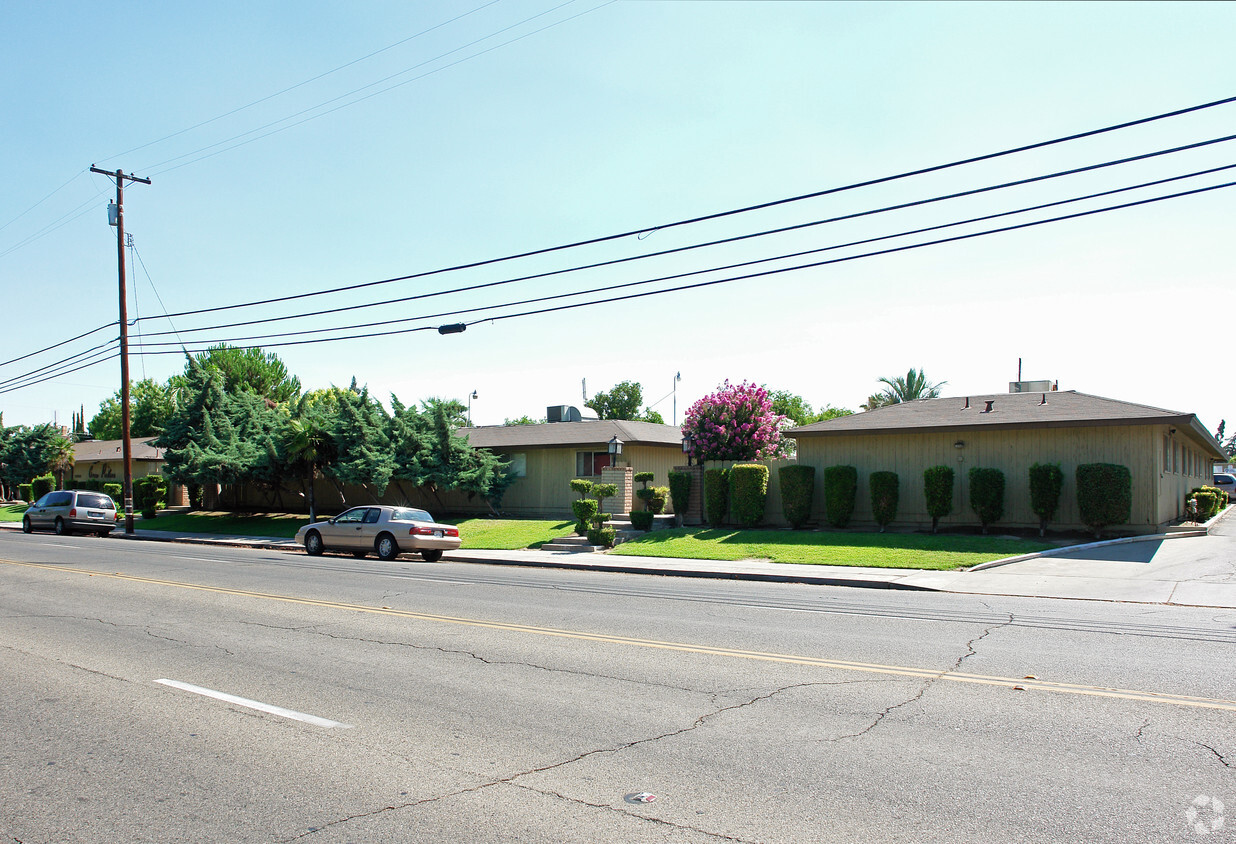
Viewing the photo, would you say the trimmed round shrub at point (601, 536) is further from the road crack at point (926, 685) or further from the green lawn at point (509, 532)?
the road crack at point (926, 685)

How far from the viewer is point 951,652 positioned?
8.63m

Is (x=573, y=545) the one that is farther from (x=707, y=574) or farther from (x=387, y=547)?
(x=707, y=574)

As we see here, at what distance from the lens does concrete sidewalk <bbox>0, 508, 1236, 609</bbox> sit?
1402 centimetres

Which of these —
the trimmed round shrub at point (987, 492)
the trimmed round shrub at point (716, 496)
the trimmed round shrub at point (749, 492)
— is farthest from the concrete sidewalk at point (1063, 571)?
the trimmed round shrub at point (749, 492)

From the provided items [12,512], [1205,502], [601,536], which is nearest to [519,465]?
[601,536]

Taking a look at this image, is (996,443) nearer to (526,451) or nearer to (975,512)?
(975,512)

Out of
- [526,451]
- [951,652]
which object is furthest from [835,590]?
→ [526,451]

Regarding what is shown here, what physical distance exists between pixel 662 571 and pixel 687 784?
13.5 meters

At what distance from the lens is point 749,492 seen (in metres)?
24.3

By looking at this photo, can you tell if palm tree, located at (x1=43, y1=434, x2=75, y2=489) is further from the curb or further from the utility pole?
the curb

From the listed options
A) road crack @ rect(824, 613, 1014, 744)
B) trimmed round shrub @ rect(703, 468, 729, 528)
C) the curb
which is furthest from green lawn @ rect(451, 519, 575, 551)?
road crack @ rect(824, 613, 1014, 744)

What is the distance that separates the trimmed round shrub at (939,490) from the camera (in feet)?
71.0

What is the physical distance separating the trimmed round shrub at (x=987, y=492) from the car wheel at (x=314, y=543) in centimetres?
1750

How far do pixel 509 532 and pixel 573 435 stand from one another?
656cm
